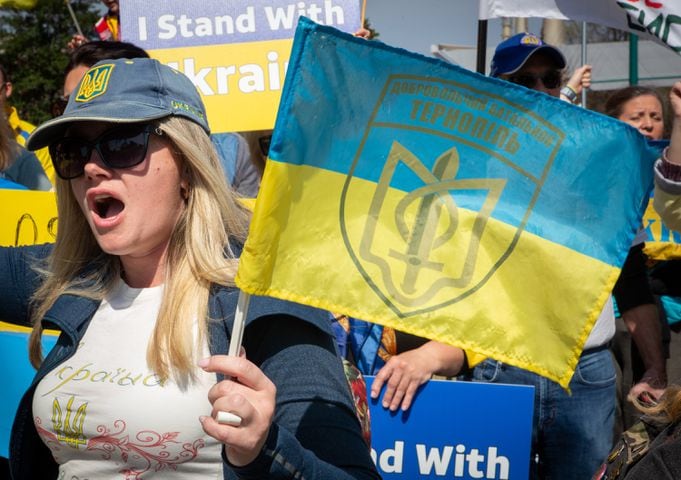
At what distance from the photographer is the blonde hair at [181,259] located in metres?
1.92

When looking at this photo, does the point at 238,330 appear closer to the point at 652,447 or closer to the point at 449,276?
the point at 449,276

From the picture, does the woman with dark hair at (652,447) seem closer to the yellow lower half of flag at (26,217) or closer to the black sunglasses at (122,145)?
the black sunglasses at (122,145)

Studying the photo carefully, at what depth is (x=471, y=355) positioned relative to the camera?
298cm

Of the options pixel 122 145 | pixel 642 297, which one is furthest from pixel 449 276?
pixel 642 297

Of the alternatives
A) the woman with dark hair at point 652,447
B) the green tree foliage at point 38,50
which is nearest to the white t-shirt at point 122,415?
the woman with dark hair at point 652,447

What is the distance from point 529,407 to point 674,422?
0.94m

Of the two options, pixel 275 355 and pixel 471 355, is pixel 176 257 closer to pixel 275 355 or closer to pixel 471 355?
pixel 275 355

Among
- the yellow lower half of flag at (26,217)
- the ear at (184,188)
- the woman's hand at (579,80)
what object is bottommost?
the yellow lower half of flag at (26,217)

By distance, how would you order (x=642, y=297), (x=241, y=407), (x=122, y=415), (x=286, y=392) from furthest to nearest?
1. (x=642, y=297)
2. (x=122, y=415)
3. (x=286, y=392)
4. (x=241, y=407)

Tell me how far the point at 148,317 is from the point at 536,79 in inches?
86.5

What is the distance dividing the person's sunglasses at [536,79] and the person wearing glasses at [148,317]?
5.98 ft

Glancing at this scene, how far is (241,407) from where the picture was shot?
4.97 ft

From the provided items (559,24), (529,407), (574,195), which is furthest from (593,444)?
(559,24)

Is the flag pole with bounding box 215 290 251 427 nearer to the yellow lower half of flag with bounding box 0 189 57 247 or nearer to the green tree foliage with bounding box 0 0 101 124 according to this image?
the yellow lower half of flag with bounding box 0 189 57 247
